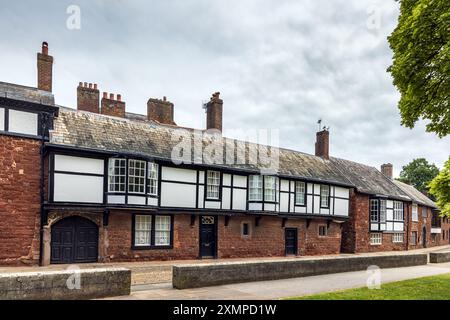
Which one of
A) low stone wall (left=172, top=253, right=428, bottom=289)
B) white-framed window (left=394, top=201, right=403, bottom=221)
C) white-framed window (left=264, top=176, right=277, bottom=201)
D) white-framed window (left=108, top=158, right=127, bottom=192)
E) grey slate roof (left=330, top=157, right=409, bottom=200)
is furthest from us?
white-framed window (left=394, top=201, right=403, bottom=221)

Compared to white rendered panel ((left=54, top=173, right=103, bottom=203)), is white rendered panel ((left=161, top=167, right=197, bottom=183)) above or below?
above

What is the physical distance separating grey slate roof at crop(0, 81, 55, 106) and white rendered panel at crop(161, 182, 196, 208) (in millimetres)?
6747

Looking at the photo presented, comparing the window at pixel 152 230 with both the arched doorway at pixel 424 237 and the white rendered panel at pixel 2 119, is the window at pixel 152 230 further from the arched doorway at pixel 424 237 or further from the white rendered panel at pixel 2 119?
the arched doorway at pixel 424 237

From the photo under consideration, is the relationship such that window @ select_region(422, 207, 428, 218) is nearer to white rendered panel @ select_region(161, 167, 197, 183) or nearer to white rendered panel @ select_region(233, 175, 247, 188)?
white rendered panel @ select_region(233, 175, 247, 188)

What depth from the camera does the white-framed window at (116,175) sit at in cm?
1647

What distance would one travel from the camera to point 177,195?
18672 mm

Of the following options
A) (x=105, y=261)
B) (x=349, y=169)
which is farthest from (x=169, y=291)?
(x=349, y=169)

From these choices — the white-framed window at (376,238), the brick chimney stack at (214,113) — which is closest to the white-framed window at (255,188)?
the brick chimney stack at (214,113)

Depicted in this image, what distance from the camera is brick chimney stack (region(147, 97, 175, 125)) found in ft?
85.4

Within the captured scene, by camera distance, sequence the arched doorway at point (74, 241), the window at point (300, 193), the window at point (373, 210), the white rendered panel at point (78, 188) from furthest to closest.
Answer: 1. the window at point (373, 210)
2. the window at point (300, 193)
3. the arched doorway at point (74, 241)
4. the white rendered panel at point (78, 188)

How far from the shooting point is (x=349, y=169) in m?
31.6

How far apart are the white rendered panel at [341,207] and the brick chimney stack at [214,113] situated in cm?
1024

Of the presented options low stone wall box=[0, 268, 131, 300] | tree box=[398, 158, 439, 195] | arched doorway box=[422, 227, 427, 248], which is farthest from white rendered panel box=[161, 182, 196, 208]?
tree box=[398, 158, 439, 195]
